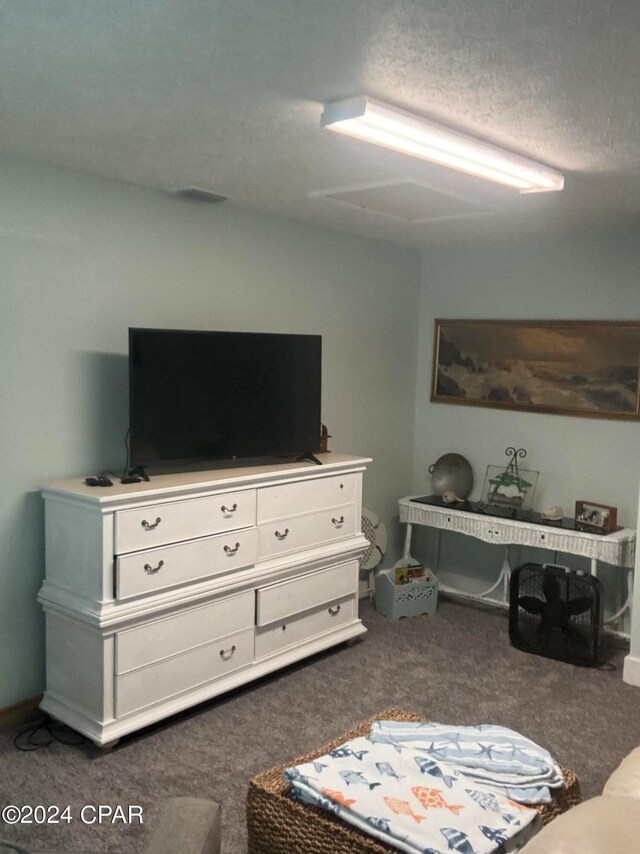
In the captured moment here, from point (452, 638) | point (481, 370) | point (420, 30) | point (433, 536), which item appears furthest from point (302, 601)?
point (420, 30)

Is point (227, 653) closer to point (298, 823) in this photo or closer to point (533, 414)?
point (298, 823)

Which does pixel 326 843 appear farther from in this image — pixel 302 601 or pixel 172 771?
pixel 302 601

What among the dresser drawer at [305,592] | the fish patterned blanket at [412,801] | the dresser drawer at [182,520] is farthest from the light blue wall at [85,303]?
the fish patterned blanket at [412,801]

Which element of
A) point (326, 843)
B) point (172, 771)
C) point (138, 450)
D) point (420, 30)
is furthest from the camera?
point (138, 450)

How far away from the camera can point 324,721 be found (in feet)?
11.1

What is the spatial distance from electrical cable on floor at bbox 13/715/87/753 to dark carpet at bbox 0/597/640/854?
0.13ft

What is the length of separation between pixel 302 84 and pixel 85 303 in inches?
64.3

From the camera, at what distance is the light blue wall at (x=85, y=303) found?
126 inches

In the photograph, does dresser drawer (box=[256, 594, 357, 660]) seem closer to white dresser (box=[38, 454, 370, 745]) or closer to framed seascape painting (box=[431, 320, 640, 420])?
white dresser (box=[38, 454, 370, 745])

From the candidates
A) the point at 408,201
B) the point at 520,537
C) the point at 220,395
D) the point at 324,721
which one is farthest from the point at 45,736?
the point at 408,201

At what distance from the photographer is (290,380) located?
397 centimetres

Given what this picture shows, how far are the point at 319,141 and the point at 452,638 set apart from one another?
113 inches

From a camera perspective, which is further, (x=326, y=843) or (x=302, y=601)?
(x=302, y=601)

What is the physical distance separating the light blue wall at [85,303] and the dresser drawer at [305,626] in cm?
103
